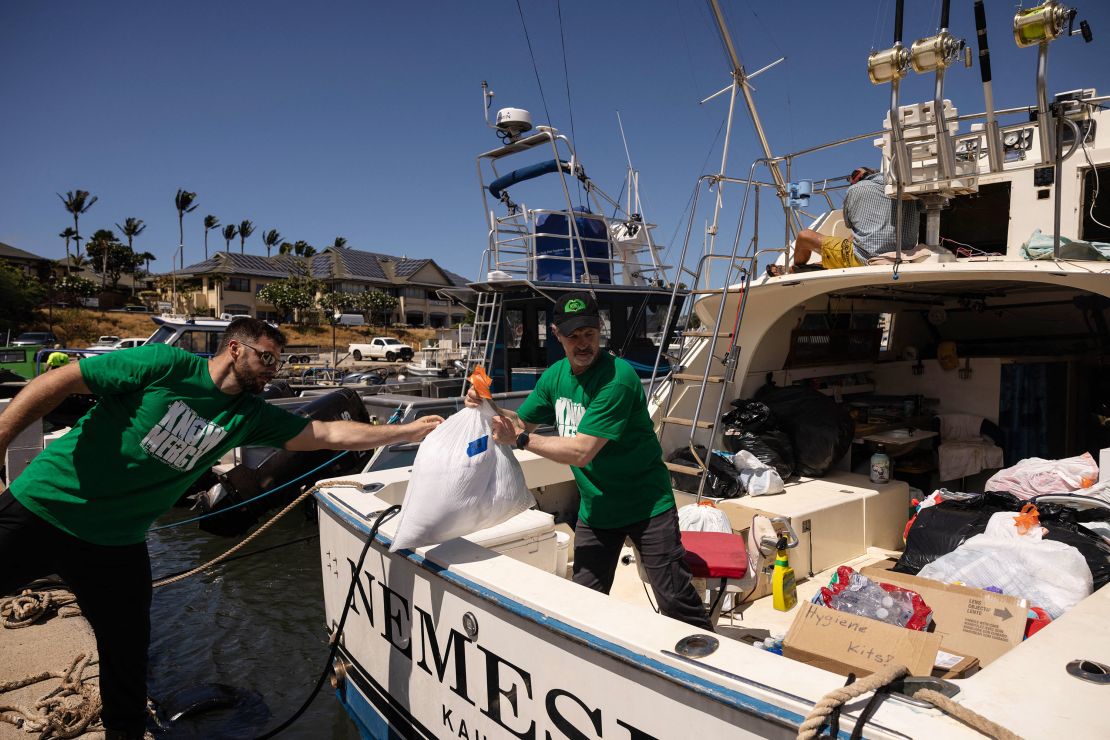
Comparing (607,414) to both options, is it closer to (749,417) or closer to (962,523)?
(962,523)

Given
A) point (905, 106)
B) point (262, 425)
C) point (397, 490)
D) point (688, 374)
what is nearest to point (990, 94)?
point (905, 106)

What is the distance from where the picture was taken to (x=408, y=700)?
2.68 metres

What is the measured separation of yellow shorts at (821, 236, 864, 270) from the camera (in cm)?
480

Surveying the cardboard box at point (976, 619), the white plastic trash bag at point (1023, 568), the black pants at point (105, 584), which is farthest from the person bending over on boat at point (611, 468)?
the black pants at point (105, 584)

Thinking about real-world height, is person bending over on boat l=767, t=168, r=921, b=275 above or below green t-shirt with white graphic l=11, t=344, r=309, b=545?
above

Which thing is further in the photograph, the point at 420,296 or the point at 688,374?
the point at 420,296

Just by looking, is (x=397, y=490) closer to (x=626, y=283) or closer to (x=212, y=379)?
(x=212, y=379)

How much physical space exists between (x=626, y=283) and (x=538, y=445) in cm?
862

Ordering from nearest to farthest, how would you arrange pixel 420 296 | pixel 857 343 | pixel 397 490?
1. pixel 397 490
2. pixel 857 343
3. pixel 420 296

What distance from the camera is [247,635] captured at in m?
5.31

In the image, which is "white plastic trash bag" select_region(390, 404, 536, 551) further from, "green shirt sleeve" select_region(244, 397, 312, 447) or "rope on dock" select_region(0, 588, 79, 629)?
"rope on dock" select_region(0, 588, 79, 629)

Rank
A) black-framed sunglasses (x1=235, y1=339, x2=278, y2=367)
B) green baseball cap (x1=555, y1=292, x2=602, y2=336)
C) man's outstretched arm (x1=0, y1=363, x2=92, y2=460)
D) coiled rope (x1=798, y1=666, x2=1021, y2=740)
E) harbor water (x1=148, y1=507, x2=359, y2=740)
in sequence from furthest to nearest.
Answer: harbor water (x1=148, y1=507, x2=359, y2=740) < green baseball cap (x1=555, y1=292, x2=602, y2=336) < black-framed sunglasses (x1=235, y1=339, x2=278, y2=367) < man's outstretched arm (x1=0, y1=363, x2=92, y2=460) < coiled rope (x1=798, y1=666, x2=1021, y2=740)

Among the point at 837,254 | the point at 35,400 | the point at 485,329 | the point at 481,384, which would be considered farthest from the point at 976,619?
the point at 485,329

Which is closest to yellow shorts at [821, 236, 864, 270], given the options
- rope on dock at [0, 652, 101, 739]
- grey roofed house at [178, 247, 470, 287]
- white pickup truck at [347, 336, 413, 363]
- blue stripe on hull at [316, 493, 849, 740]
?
blue stripe on hull at [316, 493, 849, 740]
